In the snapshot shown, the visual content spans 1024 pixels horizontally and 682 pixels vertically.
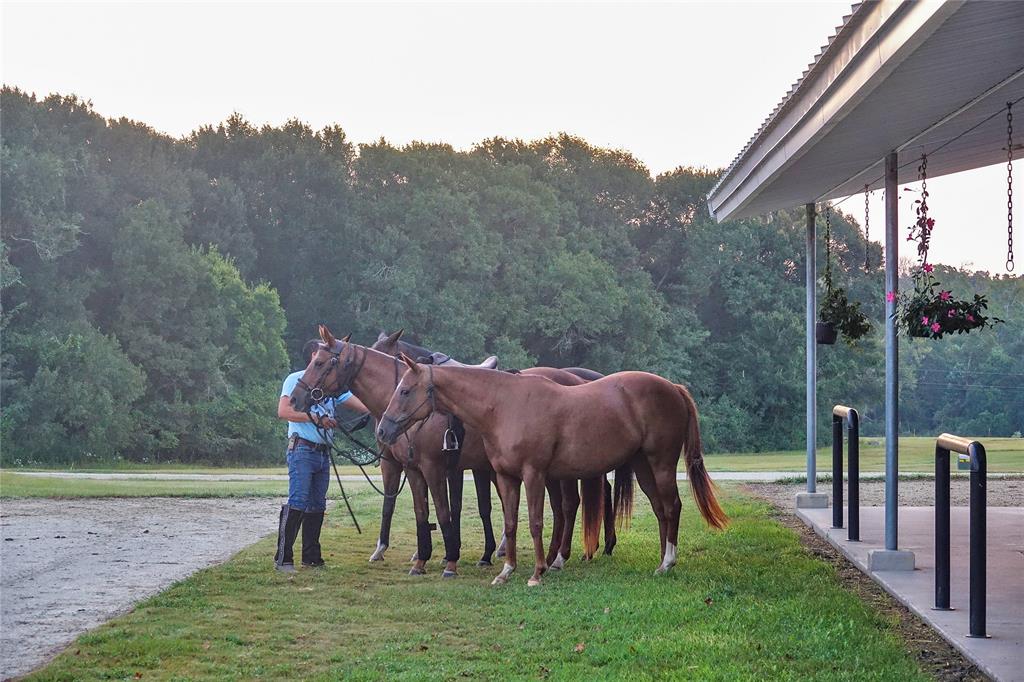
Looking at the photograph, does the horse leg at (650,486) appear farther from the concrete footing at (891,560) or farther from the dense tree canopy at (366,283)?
the dense tree canopy at (366,283)

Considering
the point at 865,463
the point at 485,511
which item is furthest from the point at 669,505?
the point at 865,463

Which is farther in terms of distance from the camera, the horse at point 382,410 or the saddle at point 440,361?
the saddle at point 440,361

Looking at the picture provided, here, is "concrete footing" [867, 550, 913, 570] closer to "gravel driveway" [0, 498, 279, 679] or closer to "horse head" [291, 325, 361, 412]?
"horse head" [291, 325, 361, 412]

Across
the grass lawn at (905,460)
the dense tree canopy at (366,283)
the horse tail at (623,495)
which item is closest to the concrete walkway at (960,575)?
the horse tail at (623,495)

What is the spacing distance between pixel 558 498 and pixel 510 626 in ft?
8.00

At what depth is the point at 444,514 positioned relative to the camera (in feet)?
30.0

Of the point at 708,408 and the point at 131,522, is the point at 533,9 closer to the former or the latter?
the point at 708,408

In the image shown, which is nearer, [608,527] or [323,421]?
[323,421]

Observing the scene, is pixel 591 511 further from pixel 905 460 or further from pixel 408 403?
pixel 905 460

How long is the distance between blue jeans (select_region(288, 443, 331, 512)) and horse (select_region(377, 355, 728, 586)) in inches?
34.6

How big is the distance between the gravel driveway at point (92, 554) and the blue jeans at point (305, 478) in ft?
3.49

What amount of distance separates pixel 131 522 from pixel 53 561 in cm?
339

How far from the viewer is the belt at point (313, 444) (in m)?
9.30

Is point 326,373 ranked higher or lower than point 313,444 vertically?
higher
